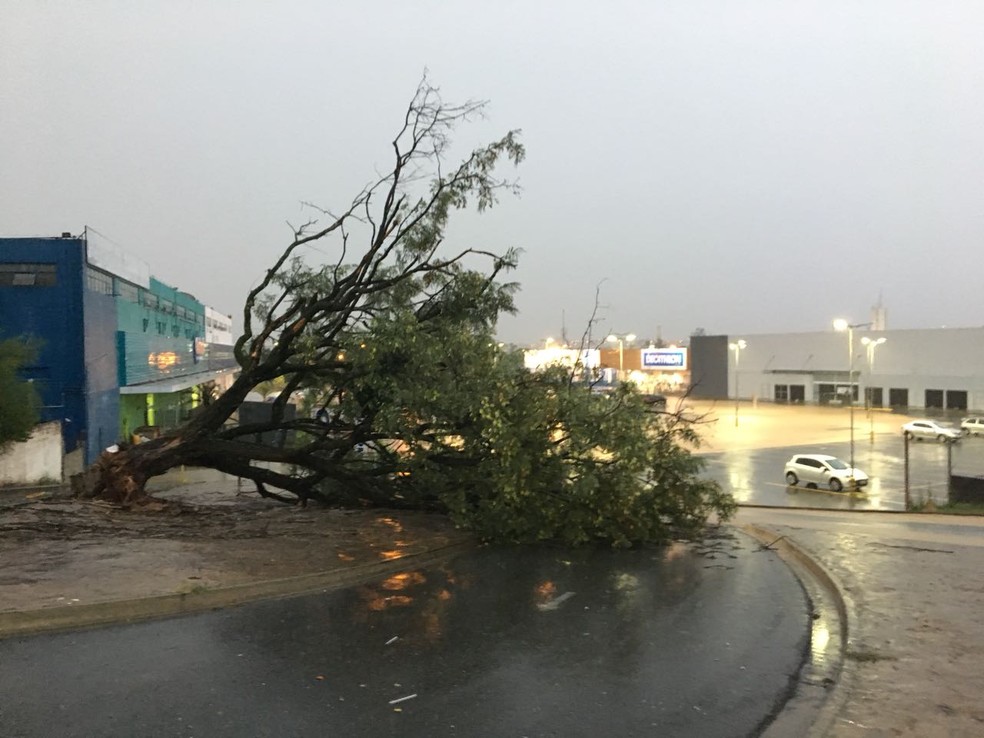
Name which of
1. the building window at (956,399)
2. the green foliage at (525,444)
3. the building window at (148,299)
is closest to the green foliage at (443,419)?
the green foliage at (525,444)

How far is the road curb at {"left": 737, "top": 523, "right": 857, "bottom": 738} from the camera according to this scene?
15.4 feet

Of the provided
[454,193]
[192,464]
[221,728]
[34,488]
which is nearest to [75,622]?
[221,728]

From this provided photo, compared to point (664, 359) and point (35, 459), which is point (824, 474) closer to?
point (35, 459)

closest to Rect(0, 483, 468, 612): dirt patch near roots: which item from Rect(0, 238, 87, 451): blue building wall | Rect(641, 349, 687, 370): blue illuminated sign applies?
Rect(0, 238, 87, 451): blue building wall

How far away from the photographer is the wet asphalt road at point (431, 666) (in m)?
4.64

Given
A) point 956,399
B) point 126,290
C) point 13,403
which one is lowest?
point 956,399

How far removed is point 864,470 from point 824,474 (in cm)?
577

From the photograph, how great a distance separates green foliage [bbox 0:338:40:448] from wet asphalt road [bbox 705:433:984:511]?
65.1ft

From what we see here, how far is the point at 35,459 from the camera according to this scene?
738 inches

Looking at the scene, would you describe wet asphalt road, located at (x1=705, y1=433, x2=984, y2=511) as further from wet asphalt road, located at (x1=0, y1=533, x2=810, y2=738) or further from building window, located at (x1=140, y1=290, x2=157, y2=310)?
building window, located at (x1=140, y1=290, x2=157, y2=310)

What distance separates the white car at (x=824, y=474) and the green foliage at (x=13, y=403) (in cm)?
2640

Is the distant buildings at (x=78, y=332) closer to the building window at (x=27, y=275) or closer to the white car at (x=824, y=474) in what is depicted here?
the building window at (x=27, y=275)

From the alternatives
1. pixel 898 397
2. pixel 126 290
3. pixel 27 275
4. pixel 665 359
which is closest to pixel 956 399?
pixel 898 397

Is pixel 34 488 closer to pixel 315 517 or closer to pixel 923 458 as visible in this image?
pixel 315 517
